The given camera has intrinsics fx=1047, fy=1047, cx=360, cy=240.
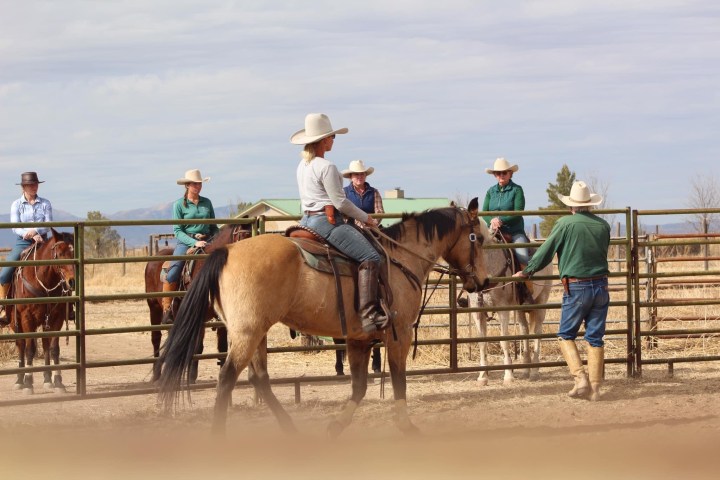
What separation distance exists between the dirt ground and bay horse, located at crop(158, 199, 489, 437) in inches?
15.7

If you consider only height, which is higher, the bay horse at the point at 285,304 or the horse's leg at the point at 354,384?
the bay horse at the point at 285,304

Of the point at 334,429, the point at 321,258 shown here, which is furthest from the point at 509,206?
the point at 334,429

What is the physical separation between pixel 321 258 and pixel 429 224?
1.29m

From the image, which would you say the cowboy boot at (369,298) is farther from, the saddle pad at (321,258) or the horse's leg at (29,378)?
the horse's leg at (29,378)

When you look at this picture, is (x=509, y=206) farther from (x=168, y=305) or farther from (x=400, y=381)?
(x=168, y=305)

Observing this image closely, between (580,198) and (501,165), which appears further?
(501,165)

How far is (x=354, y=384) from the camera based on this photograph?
8477 millimetres

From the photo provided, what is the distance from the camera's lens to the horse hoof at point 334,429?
802 cm

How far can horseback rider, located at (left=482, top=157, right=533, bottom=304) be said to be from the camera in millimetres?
11445

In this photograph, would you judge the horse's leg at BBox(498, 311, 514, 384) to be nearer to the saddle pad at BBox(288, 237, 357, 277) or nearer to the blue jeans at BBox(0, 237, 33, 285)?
the saddle pad at BBox(288, 237, 357, 277)

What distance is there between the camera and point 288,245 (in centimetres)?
794

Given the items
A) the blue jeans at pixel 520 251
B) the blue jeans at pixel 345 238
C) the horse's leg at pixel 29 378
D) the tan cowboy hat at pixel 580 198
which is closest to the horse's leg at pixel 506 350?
the blue jeans at pixel 520 251

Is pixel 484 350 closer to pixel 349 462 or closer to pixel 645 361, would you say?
pixel 645 361

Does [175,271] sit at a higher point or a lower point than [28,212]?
lower
